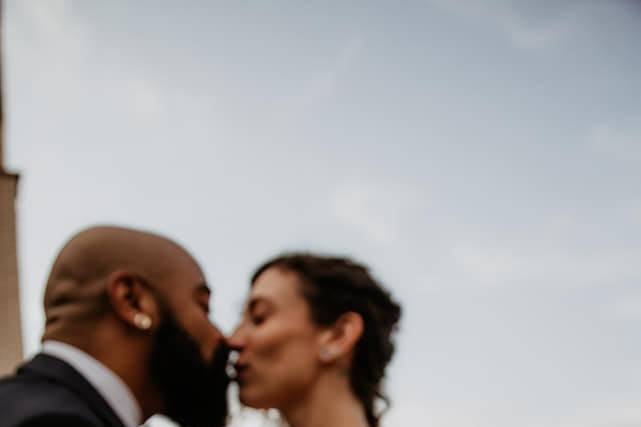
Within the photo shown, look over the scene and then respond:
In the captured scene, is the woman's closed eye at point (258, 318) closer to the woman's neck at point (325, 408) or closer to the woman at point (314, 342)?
the woman at point (314, 342)

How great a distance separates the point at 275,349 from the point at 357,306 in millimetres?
540

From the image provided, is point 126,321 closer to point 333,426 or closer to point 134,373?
point 134,373

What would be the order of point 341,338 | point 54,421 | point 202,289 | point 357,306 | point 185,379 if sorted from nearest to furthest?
point 54,421, point 185,379, point 202,289, point 341,338, point 357,306

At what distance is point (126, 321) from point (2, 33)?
3904mm

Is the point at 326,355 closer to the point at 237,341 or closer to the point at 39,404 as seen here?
the point at 237,341

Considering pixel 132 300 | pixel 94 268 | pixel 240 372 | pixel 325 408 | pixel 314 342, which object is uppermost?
pixel 94 268

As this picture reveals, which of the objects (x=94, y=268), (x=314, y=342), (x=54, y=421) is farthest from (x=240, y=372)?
(x=54, y=421)

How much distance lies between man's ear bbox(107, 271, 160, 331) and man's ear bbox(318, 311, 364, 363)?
1055 millimetres

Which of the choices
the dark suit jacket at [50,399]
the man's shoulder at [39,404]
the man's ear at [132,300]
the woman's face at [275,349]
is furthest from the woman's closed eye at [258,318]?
the man's shoulder at [39,404]

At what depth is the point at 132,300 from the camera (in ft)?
8.04

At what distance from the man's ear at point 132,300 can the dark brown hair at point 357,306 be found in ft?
3.41

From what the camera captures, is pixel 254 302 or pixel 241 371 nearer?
pixel 241 371

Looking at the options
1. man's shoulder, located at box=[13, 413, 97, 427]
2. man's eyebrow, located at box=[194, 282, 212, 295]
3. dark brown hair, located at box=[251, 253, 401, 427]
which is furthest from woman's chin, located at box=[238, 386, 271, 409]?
man's shoulder, located at box=[13, 413, 97, 427]

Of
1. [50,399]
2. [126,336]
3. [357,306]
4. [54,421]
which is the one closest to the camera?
[54,421]
